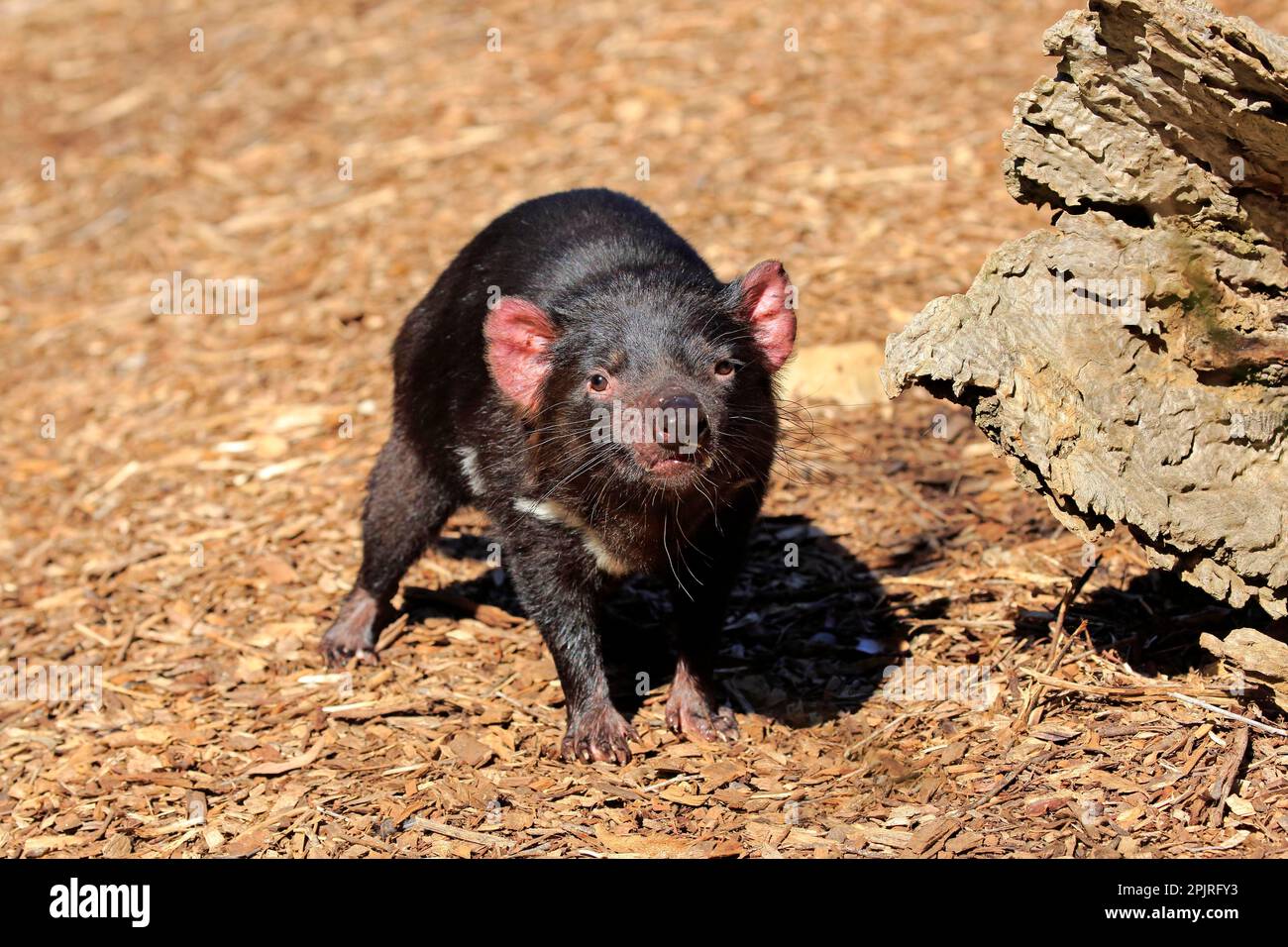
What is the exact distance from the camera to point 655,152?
754 centimetres

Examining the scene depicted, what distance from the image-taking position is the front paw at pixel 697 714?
13.1ft

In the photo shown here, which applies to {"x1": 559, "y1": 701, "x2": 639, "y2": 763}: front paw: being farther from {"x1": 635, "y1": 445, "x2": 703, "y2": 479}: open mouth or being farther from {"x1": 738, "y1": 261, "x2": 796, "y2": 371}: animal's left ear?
{"x1": 738, "y1": 261, "x2": 796, "y2": 371}: animal's left ear

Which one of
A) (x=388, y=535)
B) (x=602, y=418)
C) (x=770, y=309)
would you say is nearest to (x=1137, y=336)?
(x=770, y=309)

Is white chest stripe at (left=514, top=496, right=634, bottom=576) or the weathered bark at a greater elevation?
the weathered bark

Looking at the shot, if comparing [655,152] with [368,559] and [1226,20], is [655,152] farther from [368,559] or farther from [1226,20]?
[1226,20]

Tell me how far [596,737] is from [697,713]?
34 cm

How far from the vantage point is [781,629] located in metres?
4.55

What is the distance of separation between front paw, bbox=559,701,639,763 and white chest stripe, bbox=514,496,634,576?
16.5 inches

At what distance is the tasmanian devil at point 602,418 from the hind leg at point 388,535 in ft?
0.33

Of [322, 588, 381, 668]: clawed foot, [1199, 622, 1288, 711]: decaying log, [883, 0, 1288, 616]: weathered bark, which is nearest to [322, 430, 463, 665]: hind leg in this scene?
[322, 588, 381, 668]: clawed foot

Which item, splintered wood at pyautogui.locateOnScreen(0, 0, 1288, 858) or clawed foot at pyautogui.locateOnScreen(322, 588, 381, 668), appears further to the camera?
clawed foot at pyautogui.locateOnScreen(322, 588, 381, 668)

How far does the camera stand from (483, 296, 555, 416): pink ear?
367 centimetres

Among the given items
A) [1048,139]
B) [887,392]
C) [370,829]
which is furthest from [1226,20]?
[370,829]

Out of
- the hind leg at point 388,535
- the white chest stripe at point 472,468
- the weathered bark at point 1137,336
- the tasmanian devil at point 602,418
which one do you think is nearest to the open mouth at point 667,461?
the tasmanian devil at point 602,418
